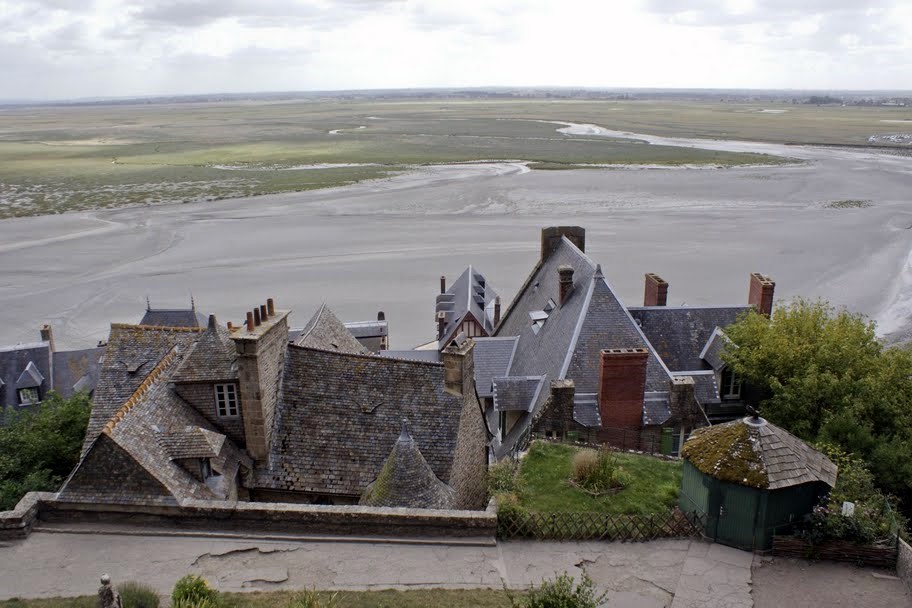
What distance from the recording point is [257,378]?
719 inches

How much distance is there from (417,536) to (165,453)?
260 inches

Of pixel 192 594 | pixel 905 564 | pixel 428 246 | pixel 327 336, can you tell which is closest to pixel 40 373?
pixel 327 336

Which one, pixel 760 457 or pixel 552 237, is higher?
pixel 552 237

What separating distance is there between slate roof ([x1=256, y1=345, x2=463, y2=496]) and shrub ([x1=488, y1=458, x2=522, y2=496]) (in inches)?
51.5

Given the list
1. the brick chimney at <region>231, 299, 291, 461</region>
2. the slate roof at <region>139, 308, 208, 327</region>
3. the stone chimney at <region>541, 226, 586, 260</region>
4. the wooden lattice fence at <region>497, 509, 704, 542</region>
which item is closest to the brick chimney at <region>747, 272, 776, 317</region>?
the stone chimney at <region>541, 226, 586, 260</region>

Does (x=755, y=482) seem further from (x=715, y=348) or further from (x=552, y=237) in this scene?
(x=552, y=237)

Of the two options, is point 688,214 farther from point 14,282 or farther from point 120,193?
point 120,193

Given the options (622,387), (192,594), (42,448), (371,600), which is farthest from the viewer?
(622,387)

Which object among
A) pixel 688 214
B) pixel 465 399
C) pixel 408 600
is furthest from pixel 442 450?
pixel 688 214

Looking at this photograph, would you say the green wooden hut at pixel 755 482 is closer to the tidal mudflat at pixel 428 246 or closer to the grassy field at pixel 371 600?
the grassy field at pixel 371 600

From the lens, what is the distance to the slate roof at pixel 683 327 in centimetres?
2761

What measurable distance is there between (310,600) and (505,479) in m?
7.81

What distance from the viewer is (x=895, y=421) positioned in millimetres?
22109

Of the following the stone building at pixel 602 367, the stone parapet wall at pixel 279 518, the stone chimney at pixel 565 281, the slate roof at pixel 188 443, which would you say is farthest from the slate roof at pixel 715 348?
the slate roof at pixel 188 443
